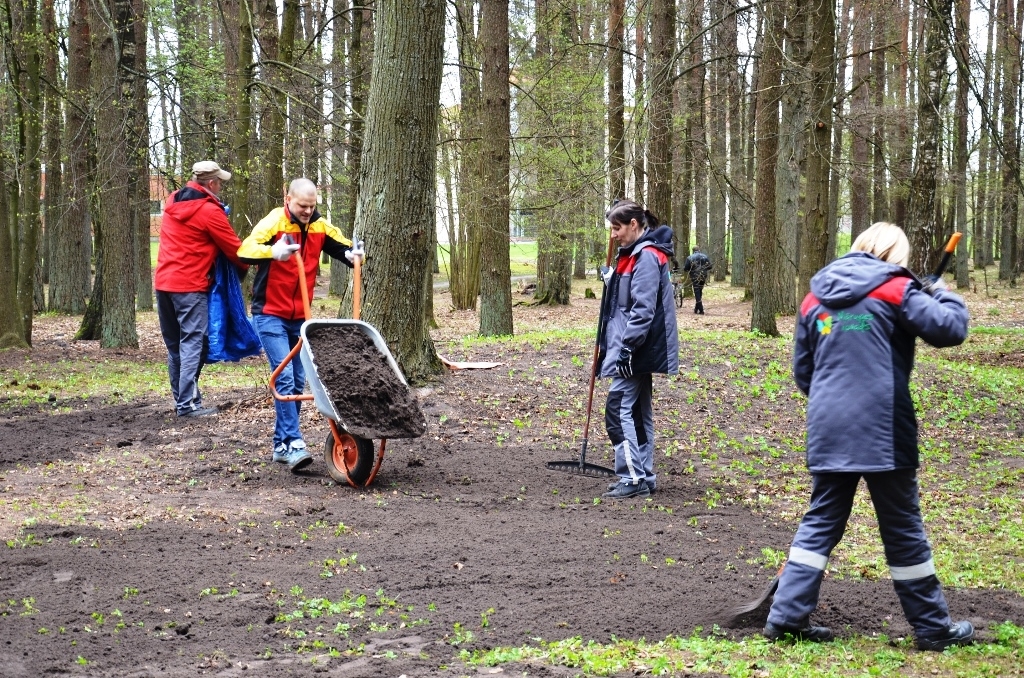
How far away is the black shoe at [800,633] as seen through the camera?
13.1ft

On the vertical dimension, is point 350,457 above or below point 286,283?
below

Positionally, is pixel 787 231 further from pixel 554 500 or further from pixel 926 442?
pixel 554 500

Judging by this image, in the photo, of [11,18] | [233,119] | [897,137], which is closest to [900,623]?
[233,119]

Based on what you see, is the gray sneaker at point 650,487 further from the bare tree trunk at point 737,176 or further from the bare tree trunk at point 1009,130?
the bare tree trunk at point 737,176

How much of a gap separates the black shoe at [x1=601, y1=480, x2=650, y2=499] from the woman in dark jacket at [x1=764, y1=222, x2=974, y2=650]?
266 centimetres

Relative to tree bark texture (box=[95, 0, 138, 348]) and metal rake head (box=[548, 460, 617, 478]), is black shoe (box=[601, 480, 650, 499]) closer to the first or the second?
metal rake head (box=[548, 460, 617, 478])

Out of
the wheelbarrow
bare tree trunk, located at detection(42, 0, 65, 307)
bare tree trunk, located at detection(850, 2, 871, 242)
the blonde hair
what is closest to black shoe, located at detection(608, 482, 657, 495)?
the wheelbarrow

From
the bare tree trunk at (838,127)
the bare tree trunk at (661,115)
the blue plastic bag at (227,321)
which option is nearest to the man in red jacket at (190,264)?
the blue plastic bag at (227,321)

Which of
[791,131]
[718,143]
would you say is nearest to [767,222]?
[791,131]

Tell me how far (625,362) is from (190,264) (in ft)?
14.1

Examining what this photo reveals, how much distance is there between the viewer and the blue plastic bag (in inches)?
340

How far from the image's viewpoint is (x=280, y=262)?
23.9ft

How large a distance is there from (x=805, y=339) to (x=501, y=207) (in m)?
11.2

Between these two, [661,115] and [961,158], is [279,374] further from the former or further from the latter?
[961,158]
